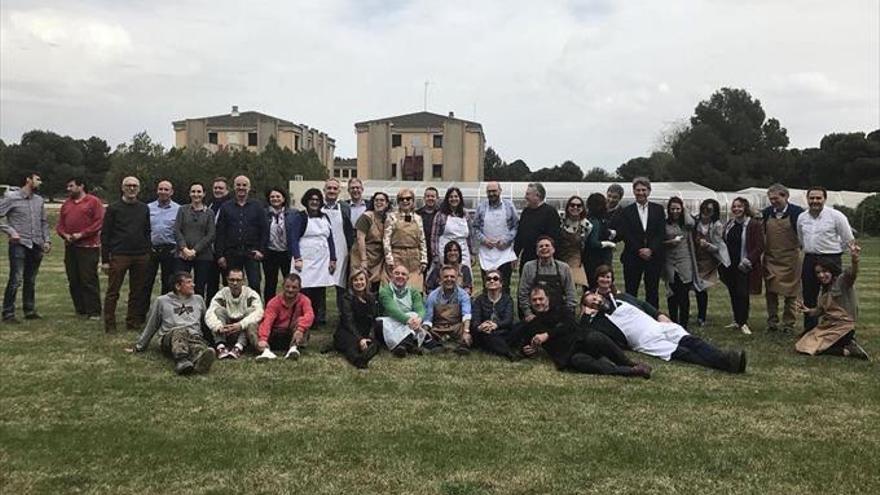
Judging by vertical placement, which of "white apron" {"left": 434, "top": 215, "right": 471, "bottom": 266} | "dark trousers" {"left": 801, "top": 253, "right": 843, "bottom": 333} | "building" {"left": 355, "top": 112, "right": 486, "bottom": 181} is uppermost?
"building" {"left": 355, "top": 112, "right": 486, "bottom": 181}

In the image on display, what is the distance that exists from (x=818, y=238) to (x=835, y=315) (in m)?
0.93

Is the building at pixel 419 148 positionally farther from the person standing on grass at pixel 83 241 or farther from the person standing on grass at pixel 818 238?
the person standing on grass at pixel 818 238

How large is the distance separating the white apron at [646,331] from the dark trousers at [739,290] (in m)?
1.97

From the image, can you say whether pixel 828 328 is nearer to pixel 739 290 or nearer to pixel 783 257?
pixel 783 257

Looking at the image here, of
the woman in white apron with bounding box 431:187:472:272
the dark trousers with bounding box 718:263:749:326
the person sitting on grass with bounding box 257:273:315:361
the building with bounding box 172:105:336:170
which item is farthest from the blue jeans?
the building with bounding box 172:105:336:170

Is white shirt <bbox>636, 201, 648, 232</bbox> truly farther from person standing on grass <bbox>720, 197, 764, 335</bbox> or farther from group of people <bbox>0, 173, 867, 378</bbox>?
person standing on grass <bbox>720, 197, 764, 335</bbox>

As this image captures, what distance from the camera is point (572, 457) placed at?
15.2 feet

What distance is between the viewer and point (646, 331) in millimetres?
7691

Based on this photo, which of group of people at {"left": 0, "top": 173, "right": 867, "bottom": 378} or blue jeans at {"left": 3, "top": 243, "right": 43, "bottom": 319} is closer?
group of people at {"left": 0, "top": 173, "right": 867, "bottom": 378}

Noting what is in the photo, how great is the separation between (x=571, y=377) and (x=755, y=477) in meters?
2.50

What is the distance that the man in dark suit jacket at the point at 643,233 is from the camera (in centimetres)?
895

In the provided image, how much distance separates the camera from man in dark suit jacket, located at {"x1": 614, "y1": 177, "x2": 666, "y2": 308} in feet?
29.4

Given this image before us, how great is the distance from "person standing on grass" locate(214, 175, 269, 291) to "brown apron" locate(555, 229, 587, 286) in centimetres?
352

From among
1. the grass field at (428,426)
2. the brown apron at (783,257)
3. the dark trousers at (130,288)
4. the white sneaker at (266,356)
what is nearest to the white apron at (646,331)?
the grass field at (428,426)
